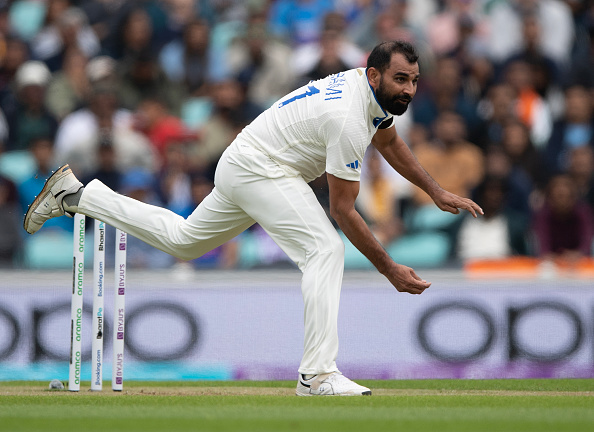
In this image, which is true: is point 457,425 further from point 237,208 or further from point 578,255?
point 578,255

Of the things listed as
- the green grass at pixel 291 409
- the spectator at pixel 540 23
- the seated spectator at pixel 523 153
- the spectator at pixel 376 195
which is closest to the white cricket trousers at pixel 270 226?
the green grass at pixel 291 409

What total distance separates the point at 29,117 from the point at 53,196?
16.3 feet

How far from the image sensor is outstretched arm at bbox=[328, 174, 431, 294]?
5.46 metres

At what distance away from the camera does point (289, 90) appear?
36.2ft

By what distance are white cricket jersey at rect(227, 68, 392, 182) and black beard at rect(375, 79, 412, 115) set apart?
39mm

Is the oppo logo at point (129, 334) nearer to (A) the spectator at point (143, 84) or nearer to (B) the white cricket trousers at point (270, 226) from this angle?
(B) the white cricket trousers at point (270, 226)

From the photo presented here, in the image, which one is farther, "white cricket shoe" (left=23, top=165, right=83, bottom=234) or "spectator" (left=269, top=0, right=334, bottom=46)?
"spectator" (left=269, top=0, right=334, bottom=46)

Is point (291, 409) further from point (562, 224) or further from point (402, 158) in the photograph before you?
point (562, 224)

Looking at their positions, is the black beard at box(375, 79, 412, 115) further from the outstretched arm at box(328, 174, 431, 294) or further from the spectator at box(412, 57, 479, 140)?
the spectator at box(412, 57, 479, 140)

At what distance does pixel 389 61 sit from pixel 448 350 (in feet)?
10.4

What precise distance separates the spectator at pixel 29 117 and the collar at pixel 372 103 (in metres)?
5.94

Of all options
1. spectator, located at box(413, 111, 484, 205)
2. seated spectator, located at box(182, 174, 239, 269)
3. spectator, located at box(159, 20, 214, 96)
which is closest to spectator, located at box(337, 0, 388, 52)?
spectator, located at box(159, 20, 214, 96)

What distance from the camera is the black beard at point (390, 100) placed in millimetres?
5453

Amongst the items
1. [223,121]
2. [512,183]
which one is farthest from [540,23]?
[223,121]
